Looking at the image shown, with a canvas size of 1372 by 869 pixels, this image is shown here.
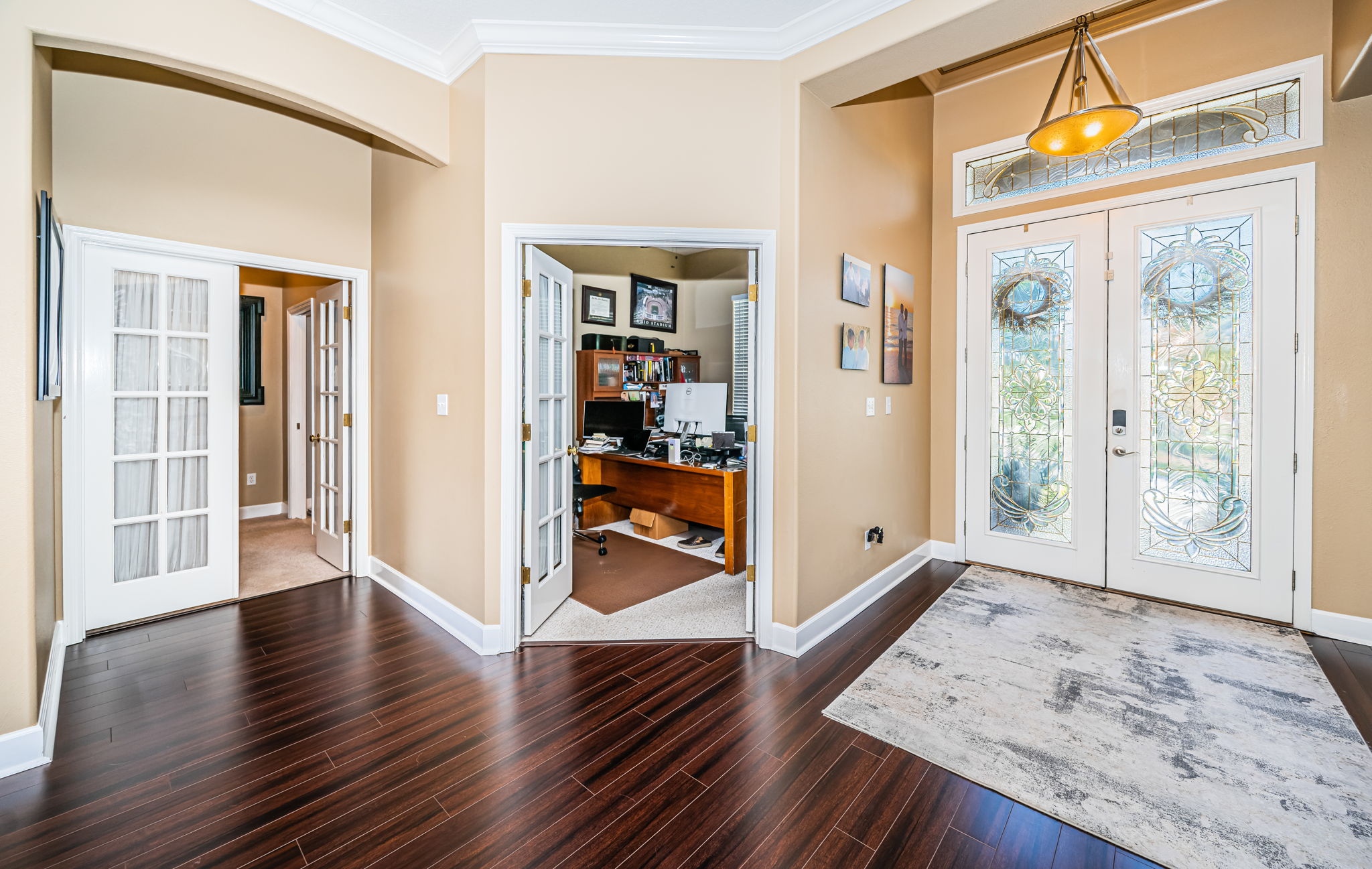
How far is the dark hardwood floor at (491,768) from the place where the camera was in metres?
1.60

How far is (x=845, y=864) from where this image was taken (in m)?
1.56

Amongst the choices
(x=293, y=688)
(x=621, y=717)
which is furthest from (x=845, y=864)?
(x=293, y=688)

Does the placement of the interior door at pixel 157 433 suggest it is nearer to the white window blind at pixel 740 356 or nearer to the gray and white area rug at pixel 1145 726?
the gray and white area rug at pixel 1145 726

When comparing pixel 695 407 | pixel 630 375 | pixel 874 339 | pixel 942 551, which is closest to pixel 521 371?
pixel 874 339

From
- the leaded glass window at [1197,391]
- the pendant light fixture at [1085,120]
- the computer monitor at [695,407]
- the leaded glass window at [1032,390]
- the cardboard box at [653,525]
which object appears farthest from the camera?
the cardboard box at [653,525]

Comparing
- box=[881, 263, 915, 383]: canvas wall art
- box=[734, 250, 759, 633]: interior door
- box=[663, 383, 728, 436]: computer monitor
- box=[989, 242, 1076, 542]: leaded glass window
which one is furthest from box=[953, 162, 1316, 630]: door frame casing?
box=[663, 383, 728, 436]: computer monitor

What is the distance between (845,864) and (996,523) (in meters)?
3.14

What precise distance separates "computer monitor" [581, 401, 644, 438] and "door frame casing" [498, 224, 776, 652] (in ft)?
8.73

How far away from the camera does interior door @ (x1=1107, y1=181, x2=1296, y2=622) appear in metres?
3.10

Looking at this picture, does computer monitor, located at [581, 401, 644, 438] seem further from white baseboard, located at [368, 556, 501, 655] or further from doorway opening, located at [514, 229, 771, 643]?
white baseboard, located at [368, 556, 501, 655]

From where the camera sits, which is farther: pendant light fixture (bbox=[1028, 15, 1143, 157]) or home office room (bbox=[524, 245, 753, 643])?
home office room (bbox=[524, 245, 753, 643])

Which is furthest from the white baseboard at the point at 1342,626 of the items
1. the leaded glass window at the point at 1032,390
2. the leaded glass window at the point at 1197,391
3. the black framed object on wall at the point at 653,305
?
the black framed object on wall at the point at 653,305

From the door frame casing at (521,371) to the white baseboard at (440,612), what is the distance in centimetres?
6

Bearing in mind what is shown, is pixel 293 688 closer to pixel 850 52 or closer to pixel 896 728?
pixel 896 728
